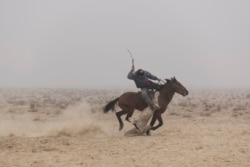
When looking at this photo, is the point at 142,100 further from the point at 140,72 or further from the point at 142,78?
the point at 140,72

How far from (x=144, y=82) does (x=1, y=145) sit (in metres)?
5.19

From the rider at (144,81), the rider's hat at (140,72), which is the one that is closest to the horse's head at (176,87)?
the rider at (144,81)

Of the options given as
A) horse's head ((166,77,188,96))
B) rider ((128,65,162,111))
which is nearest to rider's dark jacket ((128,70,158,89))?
rider ((128,65,162,111))

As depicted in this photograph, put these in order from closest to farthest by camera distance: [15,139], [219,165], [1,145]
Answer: [219,165] → [1,145] → [15,139]

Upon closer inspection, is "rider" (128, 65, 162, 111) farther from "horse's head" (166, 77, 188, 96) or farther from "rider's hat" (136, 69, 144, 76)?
"horse's head" (166, 77, 188, 96)

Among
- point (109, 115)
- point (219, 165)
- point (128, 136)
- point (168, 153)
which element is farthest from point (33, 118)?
point (219, 165)

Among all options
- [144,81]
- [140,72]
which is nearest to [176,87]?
[144,81]

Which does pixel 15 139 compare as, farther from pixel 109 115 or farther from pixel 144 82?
pixel 109 115

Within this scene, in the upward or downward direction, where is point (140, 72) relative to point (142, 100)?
upward

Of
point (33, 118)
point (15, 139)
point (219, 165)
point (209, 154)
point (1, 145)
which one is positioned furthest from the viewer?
point (33, 118)

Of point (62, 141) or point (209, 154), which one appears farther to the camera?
point (62, 141)

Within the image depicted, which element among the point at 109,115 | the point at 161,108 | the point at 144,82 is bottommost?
the point at 109,115

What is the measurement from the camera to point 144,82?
15.1 metres

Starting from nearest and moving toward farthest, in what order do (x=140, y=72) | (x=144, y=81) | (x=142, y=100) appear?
(x=140, y=72) → (x=144, y=81) → (x=142, y=100)
